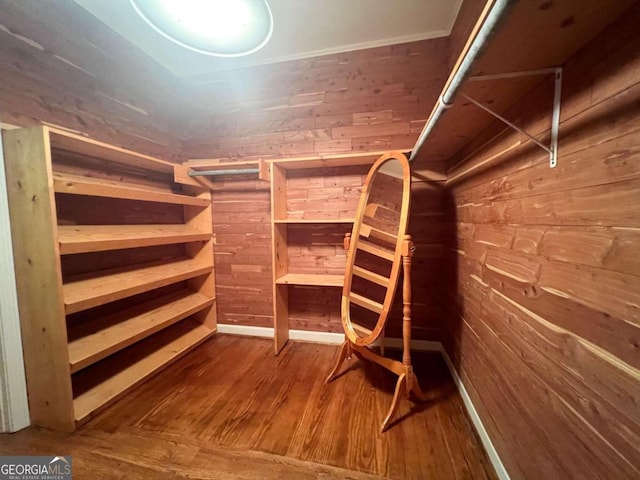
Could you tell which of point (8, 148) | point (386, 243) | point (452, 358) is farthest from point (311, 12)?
point (452, 358)

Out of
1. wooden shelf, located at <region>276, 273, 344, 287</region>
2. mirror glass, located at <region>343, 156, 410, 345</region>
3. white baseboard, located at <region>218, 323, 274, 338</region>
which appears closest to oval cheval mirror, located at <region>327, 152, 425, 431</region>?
mirror glass, located at <region>343, 156, 410, 345</region>

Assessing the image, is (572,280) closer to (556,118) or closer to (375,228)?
(556,118)

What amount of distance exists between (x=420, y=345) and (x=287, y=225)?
154 centimetres

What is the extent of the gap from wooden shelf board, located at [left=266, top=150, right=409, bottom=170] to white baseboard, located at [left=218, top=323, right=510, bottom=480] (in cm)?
148

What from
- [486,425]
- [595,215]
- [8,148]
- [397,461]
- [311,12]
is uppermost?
[311,12]

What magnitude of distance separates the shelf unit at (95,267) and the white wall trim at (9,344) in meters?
0.03

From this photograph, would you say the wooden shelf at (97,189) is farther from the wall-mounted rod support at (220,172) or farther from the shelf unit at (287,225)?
the shelf unit at (287,225)

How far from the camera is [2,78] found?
1.27 metres

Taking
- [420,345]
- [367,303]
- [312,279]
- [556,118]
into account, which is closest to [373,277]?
[367,303]

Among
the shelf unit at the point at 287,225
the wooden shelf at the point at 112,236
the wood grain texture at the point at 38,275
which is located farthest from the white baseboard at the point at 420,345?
the wood grain texture at the point at 38,275

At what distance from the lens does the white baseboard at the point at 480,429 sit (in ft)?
3.43

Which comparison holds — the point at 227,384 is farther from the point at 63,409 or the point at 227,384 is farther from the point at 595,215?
the point at 595,215

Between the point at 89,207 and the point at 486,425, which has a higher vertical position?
the point at 89,207

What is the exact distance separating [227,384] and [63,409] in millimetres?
822
